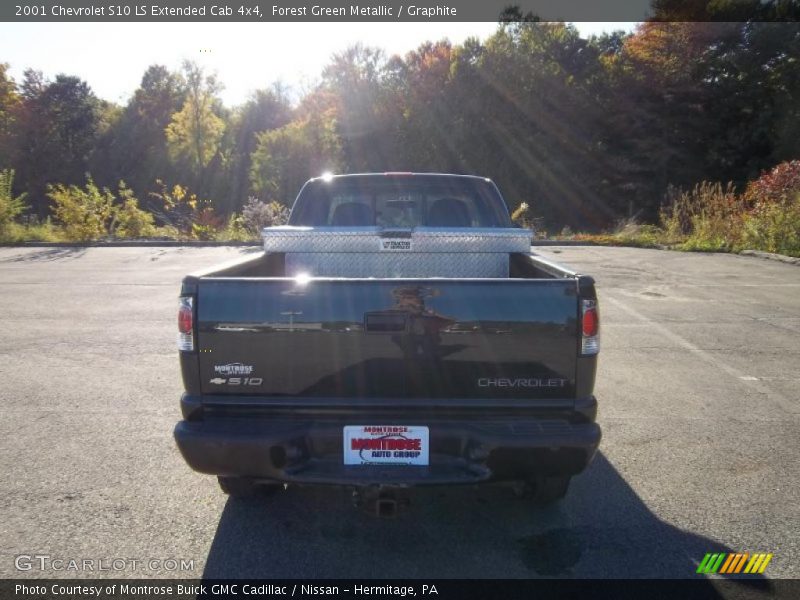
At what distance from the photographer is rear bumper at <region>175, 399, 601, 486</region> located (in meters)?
2.88

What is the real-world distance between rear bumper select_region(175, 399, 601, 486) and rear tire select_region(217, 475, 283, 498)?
1.81 feet

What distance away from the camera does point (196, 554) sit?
10.2 feet

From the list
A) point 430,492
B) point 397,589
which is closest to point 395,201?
point 430,492

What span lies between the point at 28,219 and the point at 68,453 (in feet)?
82.3

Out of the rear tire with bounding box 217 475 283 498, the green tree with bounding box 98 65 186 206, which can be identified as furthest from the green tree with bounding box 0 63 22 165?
the rear tire with bounding box 217 475 283 498

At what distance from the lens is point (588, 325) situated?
298 centimetres

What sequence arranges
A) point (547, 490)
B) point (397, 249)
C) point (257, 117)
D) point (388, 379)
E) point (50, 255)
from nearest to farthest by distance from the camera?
point (388, 379) → point (547, 490) → point (397, 249) → point (50, 255) → point (257, 117)

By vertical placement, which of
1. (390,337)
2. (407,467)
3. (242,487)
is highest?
(390,337)

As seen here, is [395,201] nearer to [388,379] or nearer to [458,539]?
[388,379]

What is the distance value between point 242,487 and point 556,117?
35.2m

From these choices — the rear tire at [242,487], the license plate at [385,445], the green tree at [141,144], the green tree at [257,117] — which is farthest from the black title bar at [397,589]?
the green tree at [141,144]

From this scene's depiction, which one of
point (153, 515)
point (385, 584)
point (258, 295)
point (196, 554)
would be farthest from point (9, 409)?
point (385, 584)

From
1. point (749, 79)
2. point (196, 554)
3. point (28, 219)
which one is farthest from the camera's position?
point (749, 79)

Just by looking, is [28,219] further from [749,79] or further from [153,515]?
[749,79]
